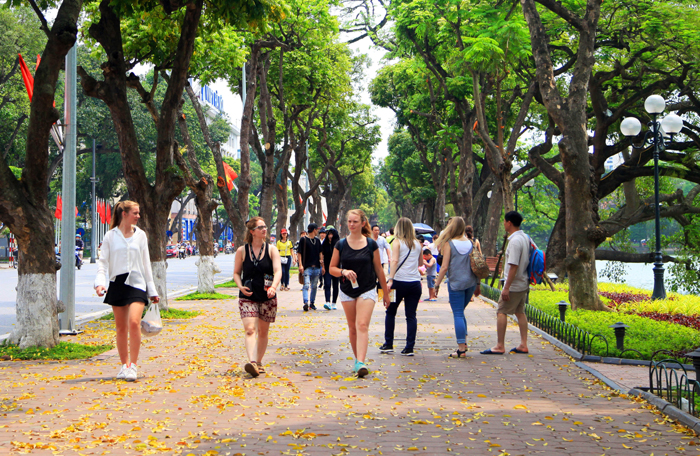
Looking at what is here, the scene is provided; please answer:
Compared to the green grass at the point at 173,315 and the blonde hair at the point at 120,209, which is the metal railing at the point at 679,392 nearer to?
the blonde hair at the point at 120,209

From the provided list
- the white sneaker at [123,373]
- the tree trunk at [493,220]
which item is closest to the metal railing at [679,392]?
the white sneaker at [123,373]

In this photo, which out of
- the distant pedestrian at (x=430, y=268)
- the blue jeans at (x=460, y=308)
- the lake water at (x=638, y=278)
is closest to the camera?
the blue jeans at (x=460, y=308)

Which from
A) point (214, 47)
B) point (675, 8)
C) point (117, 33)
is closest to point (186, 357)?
point (117, 33)

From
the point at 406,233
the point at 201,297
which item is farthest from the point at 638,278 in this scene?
the point at 406,233

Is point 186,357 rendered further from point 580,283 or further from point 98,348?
point 580,283

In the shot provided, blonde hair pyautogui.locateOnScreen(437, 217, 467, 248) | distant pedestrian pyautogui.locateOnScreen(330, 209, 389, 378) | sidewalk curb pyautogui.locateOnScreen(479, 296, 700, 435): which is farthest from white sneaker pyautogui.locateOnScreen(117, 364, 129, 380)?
sidewalk curb pyautogui.locateOnScreen(479, 296, 700, 435)

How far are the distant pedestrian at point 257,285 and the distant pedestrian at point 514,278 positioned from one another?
2880 mm

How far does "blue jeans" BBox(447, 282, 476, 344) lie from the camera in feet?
30.1

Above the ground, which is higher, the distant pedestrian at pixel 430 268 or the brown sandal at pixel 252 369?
the distant pedestrian at pixel 430 268

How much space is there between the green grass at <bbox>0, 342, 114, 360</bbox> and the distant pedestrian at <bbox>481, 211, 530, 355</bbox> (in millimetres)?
4887

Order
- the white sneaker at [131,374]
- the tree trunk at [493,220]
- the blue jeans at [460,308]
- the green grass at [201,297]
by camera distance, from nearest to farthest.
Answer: the white sneaker at [131,374], the blue jeans at [460,308], the green grass at [201,297], the tree trunk at [493,220]

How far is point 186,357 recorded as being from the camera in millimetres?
9148

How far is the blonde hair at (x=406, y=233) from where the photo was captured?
367 inches

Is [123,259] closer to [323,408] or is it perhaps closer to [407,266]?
[323,408]
